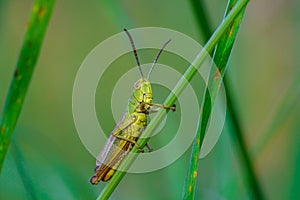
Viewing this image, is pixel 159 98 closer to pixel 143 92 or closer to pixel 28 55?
pixel 143 92

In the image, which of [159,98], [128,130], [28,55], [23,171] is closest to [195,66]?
[28,55]

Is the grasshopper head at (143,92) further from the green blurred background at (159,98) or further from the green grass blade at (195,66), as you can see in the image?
the green grass blade at (195,66)

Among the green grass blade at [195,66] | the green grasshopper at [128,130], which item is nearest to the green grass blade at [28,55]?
the green grass blade at [195,66]

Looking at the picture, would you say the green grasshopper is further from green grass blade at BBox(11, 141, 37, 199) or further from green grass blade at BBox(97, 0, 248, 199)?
green grass blade at BBox(97, 0, 248, 199)

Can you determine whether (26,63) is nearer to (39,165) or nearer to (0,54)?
(39,165)

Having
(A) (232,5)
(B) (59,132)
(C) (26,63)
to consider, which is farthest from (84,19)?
(C) (26,63)

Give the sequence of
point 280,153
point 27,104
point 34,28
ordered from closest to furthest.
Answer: point 34,28 < point 280,153 < point 27,104

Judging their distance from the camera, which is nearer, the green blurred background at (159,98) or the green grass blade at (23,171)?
the green grass blade at (23,171)
